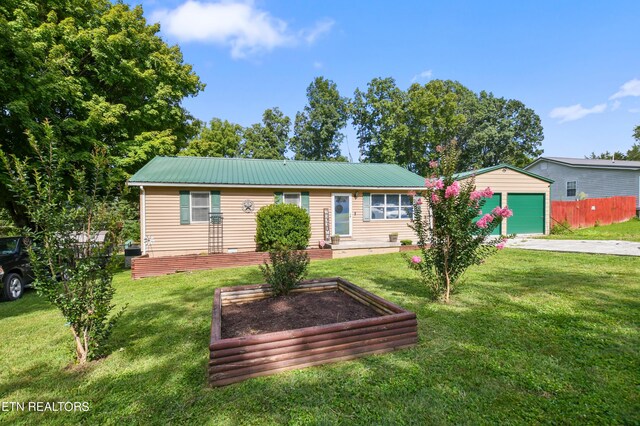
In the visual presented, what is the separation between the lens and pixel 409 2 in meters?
9.94

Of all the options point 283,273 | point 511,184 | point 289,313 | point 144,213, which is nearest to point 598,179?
point 511,184

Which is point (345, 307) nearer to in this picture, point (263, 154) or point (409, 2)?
point (409, 2)

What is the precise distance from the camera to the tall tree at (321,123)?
107 feet

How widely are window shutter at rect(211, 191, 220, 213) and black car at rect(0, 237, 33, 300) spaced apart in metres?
5.36

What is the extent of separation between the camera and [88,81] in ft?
42.6

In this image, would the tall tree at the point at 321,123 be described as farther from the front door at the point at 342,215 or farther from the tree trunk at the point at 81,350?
the tree trunk at the point at 81,350

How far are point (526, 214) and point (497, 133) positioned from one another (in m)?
21.4

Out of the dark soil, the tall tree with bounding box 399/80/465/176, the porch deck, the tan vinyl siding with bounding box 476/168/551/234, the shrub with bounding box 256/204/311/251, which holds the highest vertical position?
the tall tree with bounding box 399/80/465/176

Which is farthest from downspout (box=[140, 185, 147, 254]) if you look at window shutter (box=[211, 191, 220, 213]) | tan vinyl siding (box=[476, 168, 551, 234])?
tan vinyl siding (box=[476, 168, 551, 234])

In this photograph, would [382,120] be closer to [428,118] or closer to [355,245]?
[428,118]

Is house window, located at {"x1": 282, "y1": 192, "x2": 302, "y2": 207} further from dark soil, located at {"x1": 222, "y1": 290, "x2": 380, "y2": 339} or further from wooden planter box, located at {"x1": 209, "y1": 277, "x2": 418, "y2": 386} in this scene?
wooden planter box, located at {"x1": 209, "y1": 277, "x2": 418, "y2": 386}

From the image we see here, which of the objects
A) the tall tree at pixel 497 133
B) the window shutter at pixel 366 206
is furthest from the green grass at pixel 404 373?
the tall tree at pixel 497 133

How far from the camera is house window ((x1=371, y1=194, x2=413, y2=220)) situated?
1380 centimetres

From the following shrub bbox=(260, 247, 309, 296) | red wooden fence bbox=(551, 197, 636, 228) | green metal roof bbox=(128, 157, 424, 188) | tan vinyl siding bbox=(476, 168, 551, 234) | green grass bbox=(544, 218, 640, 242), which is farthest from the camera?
red wooden fence bbox=(551, 197, 636, 228)
